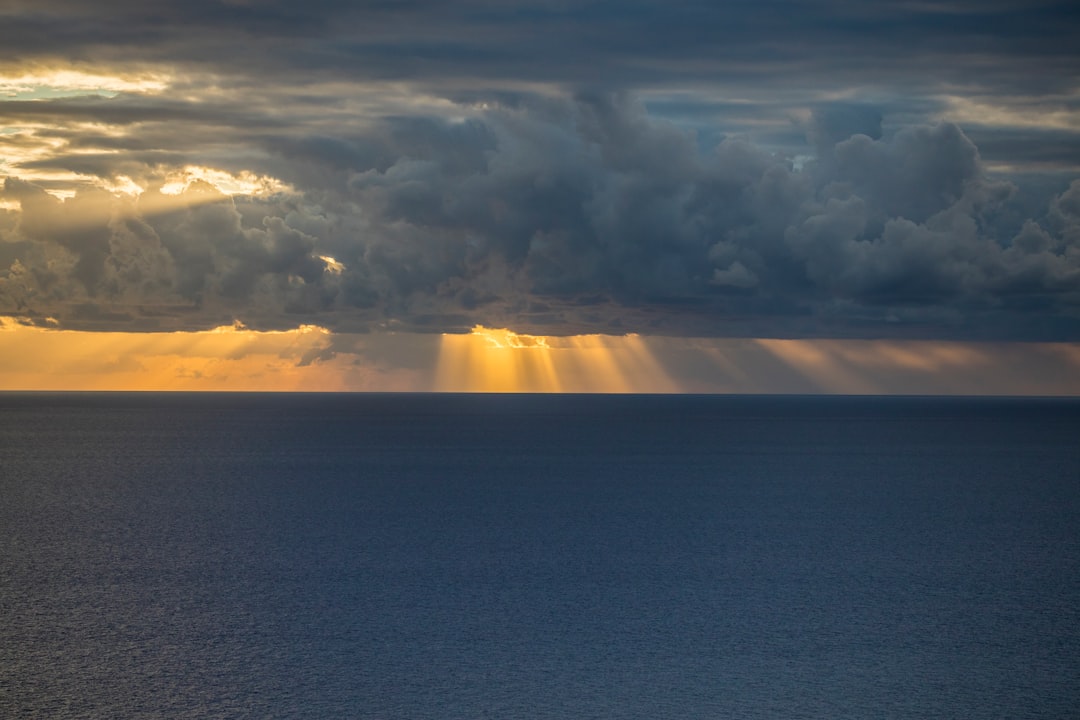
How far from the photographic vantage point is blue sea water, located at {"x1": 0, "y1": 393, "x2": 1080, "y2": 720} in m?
30.4

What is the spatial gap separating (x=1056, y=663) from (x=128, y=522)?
48.8m

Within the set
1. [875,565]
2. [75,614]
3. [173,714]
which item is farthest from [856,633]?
[75,614]

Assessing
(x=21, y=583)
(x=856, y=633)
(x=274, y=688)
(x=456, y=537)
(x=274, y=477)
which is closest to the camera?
(x=274, y=688)

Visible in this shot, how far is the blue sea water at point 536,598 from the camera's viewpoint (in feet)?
99.7

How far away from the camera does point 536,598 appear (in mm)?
42688

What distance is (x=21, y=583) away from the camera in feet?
147

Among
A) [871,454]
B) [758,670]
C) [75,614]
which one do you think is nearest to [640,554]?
[758,670]

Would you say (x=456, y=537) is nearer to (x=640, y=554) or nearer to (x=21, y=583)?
(x=640, y=554)

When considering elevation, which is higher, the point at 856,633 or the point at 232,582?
the point at 856,633

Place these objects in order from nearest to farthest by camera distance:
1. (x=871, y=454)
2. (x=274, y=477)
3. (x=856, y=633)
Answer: (x=856, y=633) → (x=274, y=477) → (x=871, y=454)

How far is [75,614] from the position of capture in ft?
127

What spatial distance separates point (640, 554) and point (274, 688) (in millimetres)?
26027

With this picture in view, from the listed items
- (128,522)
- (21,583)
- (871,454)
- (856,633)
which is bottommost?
(871,454)

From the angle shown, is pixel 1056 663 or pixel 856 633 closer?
pixel 1056 663
